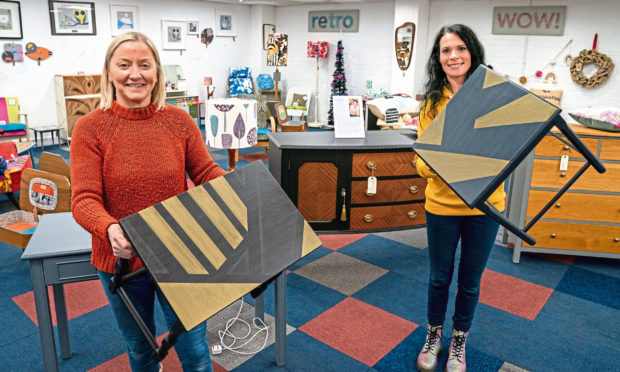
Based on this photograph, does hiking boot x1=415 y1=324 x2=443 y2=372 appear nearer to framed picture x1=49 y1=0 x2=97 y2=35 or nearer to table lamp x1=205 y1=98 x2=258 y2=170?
table lamp x1=205 y1=98 x2=258 y2=170

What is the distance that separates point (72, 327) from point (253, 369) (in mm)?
1228

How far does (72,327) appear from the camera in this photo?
2967 millimetres

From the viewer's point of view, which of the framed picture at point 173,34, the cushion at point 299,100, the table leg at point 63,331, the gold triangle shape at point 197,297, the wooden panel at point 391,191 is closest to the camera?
the gold triangle shape at point 197,297

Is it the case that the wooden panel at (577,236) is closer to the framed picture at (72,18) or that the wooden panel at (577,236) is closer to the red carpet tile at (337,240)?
the red carpet tile at (337,240)

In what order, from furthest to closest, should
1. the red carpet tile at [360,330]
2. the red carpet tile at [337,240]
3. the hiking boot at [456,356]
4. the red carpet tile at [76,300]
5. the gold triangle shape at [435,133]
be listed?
the red carpet tile at [337,240] < the red carpet tile at [76,300] < the red carpet tile at [360,330] < the hiking boot at [456,356] < the gold triangle shape at [435,133]

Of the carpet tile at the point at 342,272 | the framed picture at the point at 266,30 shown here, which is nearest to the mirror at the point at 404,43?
the framed picture at the point at 266,30

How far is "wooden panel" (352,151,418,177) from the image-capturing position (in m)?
3.57

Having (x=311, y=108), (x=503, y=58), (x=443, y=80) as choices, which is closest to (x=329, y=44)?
(x=311, y=108)

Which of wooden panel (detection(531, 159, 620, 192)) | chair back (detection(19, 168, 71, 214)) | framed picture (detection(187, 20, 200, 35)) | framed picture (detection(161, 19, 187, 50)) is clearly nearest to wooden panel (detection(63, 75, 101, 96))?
framed picture (detection(161, 19, 187, 50))

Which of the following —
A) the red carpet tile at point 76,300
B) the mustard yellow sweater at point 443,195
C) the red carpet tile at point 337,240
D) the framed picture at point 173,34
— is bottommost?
the red carpet tile at point 76,300

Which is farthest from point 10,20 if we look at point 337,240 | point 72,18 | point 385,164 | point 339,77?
point 385,164

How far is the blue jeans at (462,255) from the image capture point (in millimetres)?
2174

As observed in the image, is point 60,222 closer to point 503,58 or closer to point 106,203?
point 106,203

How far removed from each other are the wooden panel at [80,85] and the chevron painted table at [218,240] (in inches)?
308
